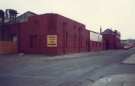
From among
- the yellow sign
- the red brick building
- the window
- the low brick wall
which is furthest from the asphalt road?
the window

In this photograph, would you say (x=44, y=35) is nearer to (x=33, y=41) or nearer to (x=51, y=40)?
(x=51, y=40)

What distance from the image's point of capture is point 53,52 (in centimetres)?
3841

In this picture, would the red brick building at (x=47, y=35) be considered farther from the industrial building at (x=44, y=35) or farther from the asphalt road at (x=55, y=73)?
the asphalt road at (x=55, y=73)

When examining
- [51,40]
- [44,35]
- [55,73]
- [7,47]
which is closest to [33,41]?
[44,35]

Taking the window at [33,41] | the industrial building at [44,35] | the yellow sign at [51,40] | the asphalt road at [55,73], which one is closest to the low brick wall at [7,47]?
the industrial building at [44,35]

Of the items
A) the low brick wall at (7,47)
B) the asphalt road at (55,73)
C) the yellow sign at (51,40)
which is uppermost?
the yellow sign at (51,40)

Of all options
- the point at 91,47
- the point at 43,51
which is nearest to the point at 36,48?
the point at 43,51

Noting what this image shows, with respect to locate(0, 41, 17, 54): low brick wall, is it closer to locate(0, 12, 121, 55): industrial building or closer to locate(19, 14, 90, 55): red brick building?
locate(0, 12, 121, 55): industrial building

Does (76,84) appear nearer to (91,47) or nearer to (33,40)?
(33,40)

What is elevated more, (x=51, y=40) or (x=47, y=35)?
(x=47, y=35)

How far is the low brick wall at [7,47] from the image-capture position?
40.0 metres

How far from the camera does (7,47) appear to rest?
1614 inches

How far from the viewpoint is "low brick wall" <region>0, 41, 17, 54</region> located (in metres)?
40.0

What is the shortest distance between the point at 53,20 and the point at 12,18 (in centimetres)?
2245
